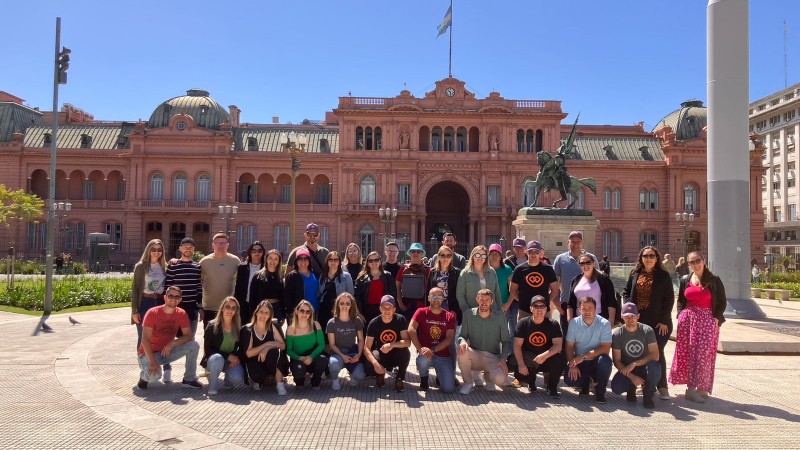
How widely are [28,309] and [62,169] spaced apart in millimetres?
41883

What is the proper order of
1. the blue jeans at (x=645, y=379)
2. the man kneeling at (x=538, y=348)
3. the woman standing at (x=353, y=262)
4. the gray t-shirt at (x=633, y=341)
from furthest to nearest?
the woman standing at (x=353, y=262), the man kneeling at (x=538, y=348), the gray t-shirt at (x=633, y=341), the blue jeans at (x=645, y=379)

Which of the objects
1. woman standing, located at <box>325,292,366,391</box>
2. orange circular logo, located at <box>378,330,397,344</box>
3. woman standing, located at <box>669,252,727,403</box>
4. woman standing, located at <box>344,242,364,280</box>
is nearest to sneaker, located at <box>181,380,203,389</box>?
woman standing, located at <box>325,292,366,391</box>

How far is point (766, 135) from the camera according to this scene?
7881 cm

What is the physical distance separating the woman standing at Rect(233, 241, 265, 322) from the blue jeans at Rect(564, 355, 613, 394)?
5541mm

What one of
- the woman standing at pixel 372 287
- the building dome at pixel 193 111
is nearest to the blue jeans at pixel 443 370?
the woman standing at pixel 372 287

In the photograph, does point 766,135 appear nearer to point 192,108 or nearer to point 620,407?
point 192,108

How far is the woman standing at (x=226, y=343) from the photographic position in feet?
32.2

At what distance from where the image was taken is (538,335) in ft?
32.1

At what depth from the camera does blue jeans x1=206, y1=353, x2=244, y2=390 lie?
9.70 metres

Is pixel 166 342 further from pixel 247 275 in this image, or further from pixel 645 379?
pixel 645 379

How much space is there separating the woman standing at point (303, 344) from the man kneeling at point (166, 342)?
5.34 feet

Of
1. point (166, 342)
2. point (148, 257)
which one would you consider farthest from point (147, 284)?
point (166, 342)

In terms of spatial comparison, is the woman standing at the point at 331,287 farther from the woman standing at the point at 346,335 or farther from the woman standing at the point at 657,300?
the woman standing at the point at 657,300

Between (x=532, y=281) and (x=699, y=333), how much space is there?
2.71m
